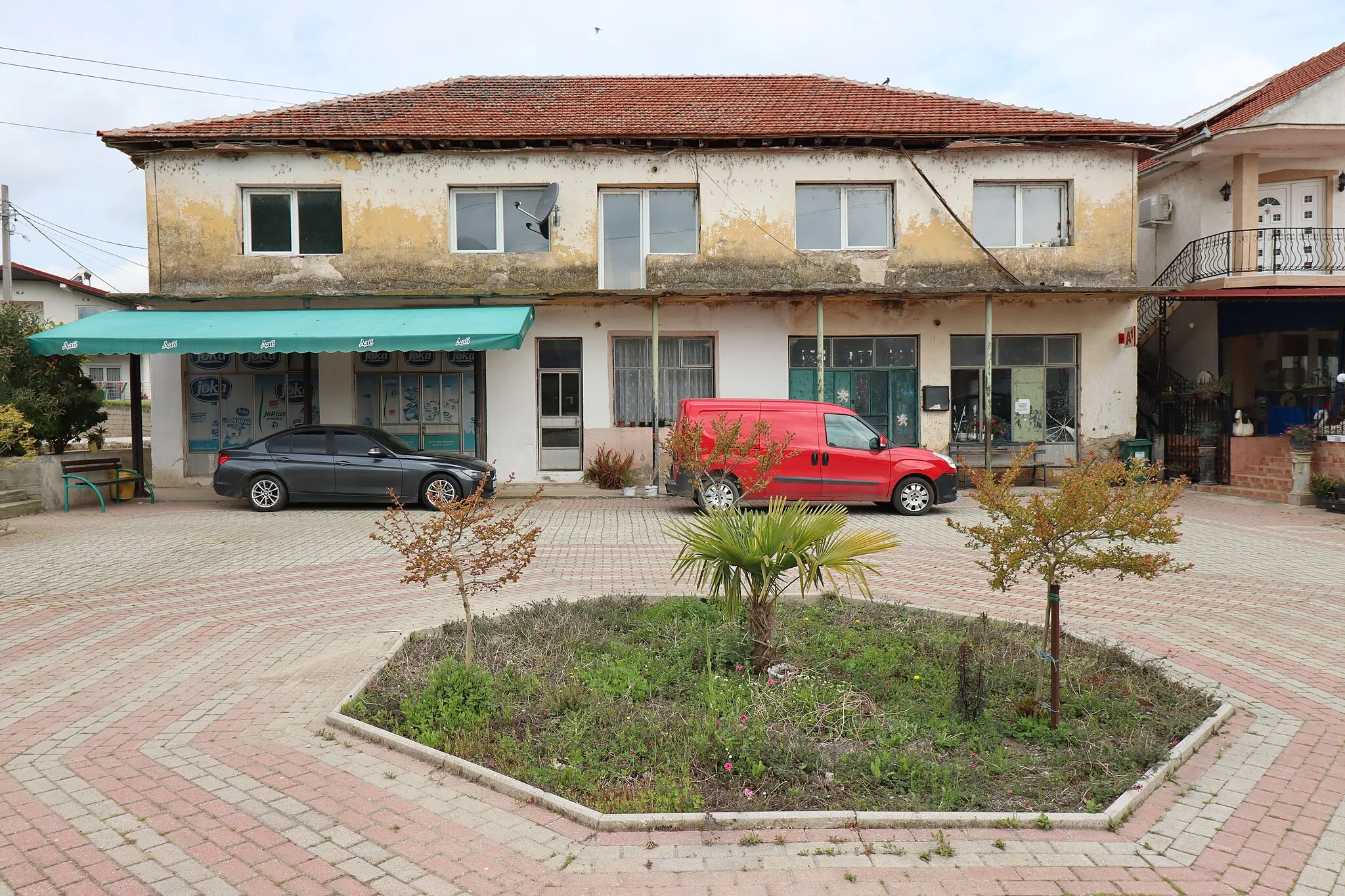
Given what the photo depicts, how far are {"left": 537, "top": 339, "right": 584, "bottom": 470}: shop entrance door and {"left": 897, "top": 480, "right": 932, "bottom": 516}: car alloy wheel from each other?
6.97 meters

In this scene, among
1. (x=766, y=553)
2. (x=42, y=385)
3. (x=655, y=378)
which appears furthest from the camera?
(x=655, y=378)

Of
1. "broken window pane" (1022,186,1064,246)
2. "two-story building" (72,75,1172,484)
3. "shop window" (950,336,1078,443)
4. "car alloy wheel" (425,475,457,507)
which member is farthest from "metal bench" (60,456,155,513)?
"broken window pane" (1022,186,1064,246)

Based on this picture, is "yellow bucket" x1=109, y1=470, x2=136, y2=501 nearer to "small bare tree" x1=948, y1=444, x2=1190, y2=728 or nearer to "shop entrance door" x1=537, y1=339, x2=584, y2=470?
"shop entrance door" x1=537, y1=339, x2=584, y2=470

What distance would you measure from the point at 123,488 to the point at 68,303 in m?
24.1

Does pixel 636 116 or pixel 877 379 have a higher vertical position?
pixel 636 116

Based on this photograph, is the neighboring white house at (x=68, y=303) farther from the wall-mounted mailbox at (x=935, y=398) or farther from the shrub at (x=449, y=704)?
the shrub at (x=449, y=704)

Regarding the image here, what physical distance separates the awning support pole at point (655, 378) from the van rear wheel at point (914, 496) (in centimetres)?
492

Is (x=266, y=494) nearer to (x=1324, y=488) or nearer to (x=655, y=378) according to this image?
(x=655, y=378)

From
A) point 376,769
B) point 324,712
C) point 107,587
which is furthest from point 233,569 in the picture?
point 376,769

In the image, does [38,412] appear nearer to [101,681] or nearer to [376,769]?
[101,681]

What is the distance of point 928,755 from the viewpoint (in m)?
4.43

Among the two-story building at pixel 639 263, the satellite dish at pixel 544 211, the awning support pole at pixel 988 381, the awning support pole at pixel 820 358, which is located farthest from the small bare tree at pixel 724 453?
the awning support pole at pixel 988 381

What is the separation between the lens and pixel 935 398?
18422mm

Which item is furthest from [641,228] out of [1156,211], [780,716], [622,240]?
[780,716]
